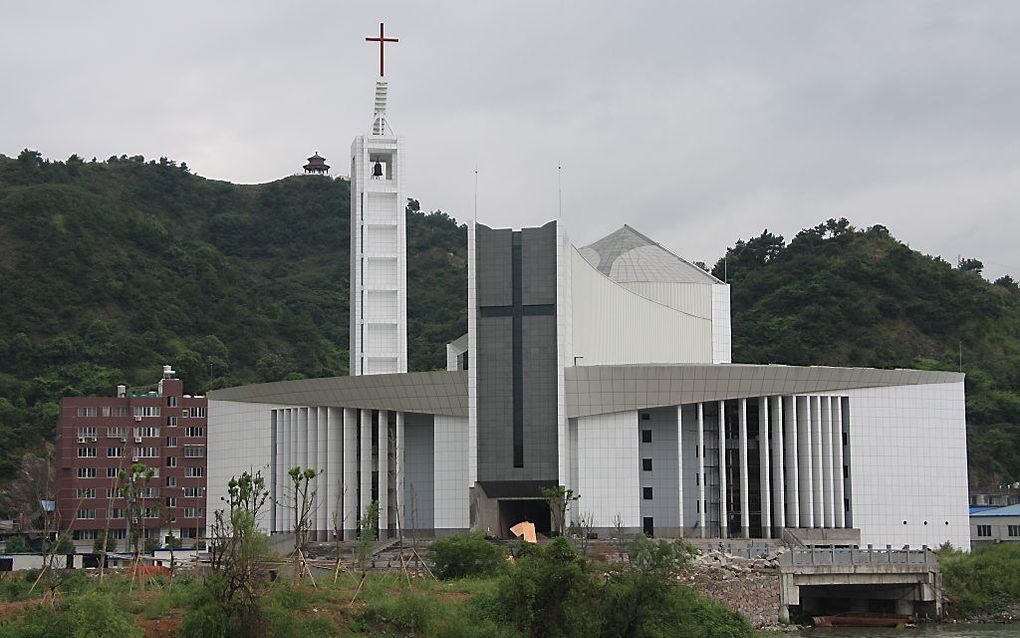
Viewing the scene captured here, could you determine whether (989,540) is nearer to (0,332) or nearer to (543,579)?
(543,579)

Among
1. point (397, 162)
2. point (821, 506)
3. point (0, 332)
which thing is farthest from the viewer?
point (0, 332)

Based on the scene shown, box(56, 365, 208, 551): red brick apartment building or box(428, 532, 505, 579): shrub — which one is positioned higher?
box(56, 365, 208, 551): red brick apartment building

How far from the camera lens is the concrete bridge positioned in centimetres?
5425

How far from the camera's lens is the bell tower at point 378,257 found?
7725cm

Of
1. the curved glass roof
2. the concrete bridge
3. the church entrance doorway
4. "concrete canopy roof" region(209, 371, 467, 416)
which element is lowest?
the concrete bridge

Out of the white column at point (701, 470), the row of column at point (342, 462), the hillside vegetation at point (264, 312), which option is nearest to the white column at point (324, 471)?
the row of column at point (342, 462)

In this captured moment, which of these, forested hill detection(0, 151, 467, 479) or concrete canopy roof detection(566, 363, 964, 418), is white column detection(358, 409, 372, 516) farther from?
forested hill detection(0, 151, 467, 479)

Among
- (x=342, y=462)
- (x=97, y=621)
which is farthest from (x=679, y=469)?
(x=97, y=621)

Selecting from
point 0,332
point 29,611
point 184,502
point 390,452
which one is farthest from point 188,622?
point 0,332

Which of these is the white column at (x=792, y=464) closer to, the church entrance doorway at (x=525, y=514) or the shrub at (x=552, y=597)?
the church entrance doorway at (x=525, y=514)

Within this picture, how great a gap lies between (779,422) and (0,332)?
218ft

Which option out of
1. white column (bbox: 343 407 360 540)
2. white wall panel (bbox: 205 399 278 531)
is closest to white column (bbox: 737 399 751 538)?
white column (bbox: 343 407 360 540)

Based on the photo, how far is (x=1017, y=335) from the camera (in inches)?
4700

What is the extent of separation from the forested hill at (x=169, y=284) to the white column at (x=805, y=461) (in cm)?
5114
